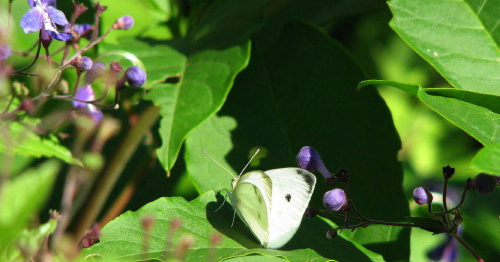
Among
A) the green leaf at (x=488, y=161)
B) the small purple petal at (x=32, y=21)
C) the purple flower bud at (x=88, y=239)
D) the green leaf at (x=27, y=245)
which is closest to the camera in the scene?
the green leaf at (x=27, y=245)

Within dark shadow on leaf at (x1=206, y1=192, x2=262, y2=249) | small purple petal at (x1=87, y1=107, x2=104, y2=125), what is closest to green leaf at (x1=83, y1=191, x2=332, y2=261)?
dark shadow on leaf at (x1=206, y1=192, x2=262, y2=249)

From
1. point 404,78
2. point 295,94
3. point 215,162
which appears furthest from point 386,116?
point 404,78

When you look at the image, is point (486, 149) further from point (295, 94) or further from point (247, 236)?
point (295, 94)

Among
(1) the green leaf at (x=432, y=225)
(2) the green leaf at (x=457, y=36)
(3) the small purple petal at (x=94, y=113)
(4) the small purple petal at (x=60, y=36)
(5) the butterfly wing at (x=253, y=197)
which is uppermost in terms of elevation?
(2) the green leaf at (x=457, y=36)

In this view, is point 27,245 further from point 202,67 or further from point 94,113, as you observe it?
point 202,67

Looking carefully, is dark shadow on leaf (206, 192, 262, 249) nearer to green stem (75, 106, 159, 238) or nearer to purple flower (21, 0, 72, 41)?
green stem (75, 106, 159, 238)

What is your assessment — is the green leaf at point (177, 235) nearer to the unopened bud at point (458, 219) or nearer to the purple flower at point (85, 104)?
the unopened bud at point (458, 219)

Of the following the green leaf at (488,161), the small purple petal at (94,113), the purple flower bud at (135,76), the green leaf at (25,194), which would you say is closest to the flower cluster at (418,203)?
the green leaf at (488,161)
